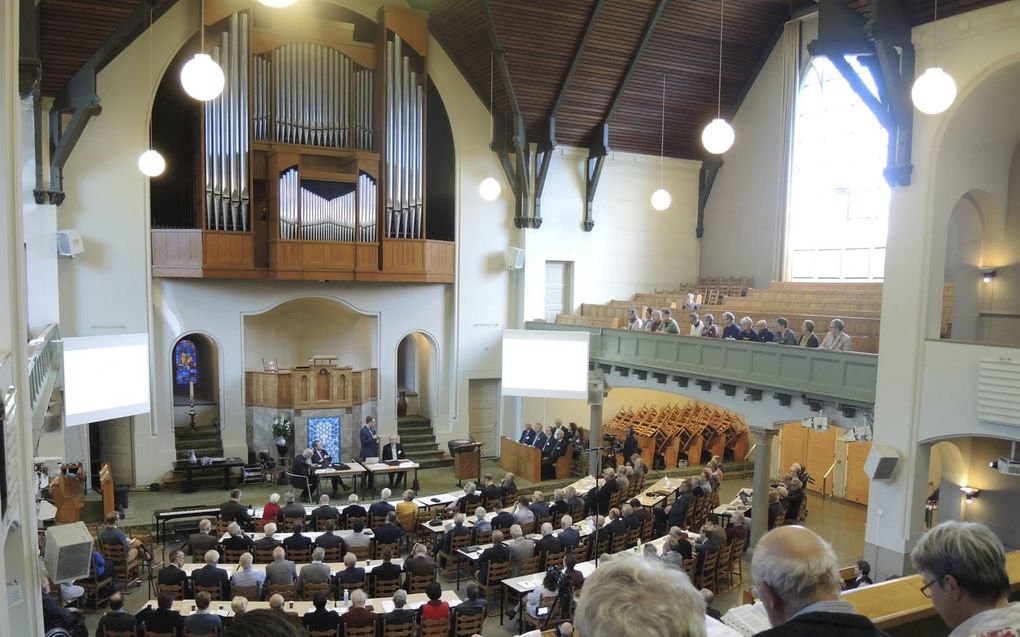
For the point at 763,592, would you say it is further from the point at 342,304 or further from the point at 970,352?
the point at 342,304

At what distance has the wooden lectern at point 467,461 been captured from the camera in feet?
55.0

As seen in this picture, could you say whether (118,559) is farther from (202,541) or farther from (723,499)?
(723,499)

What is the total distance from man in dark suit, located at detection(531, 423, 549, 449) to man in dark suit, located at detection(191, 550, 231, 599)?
368 inches

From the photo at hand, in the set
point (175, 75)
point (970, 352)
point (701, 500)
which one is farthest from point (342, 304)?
point (970, 352)

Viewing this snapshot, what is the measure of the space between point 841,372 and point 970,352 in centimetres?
194

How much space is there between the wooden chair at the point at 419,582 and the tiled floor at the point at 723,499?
72.4 inches

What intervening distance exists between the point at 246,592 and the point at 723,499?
11.2 metres

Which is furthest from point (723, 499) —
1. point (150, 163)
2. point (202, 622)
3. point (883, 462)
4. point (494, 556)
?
point (150, 163)

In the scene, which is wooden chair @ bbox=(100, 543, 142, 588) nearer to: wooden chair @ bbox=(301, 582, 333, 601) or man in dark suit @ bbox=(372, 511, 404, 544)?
wooden chair @ bbox=(301, 582, 333, 601)

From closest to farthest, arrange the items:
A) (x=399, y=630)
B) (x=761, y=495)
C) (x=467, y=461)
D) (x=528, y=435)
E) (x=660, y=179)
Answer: (x=399, y=630) → (x=761, y=495) → (x=467, y=461) → (x=528, y=435) → (x=660, y=179)

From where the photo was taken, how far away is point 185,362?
1867 centimetres

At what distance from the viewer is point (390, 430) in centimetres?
1861

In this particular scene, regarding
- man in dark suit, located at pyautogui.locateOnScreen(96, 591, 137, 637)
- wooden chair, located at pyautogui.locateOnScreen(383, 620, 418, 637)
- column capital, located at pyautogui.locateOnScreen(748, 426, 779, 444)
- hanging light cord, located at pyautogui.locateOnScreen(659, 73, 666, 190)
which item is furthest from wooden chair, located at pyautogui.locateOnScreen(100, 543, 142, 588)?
hanging light cord, located at pyautogui.locateOnScreen(659, 73, 666, 190)

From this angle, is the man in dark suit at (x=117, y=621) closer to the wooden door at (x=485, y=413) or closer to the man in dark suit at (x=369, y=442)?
the man in dark suit at (x=369, y=442)
